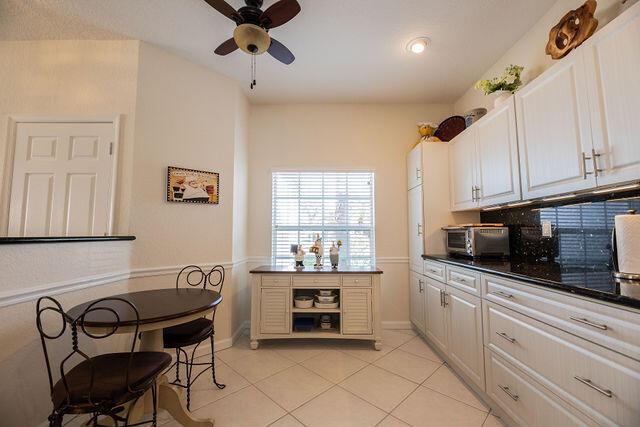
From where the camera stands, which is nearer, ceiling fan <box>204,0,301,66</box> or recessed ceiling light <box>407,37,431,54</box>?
ceiling fan <box>204,0,301,66</box>

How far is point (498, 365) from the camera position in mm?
1621

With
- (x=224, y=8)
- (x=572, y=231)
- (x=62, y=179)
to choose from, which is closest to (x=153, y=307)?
(x=62, y=179)

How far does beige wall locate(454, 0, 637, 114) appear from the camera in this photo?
157cm

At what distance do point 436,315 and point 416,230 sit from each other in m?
0.98

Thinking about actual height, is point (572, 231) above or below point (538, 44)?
below

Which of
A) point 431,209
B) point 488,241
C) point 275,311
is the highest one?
point 431,209

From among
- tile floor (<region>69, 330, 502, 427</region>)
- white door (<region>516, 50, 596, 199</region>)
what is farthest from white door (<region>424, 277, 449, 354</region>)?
white door (<region>516, 50, 596, 199</region>)

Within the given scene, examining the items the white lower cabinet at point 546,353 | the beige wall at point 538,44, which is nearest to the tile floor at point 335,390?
the white lower cabinet at point 546,353

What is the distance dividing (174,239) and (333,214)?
1.90 meters

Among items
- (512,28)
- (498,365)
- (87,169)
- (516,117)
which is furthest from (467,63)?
(87,169)

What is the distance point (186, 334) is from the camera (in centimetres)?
175

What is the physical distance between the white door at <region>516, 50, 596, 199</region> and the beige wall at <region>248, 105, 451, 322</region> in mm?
1590

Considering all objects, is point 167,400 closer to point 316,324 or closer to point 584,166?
point 316,324

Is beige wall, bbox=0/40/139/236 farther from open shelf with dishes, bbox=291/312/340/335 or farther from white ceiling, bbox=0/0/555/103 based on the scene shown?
open shelf with dishes, bbox=291/312/340/335
